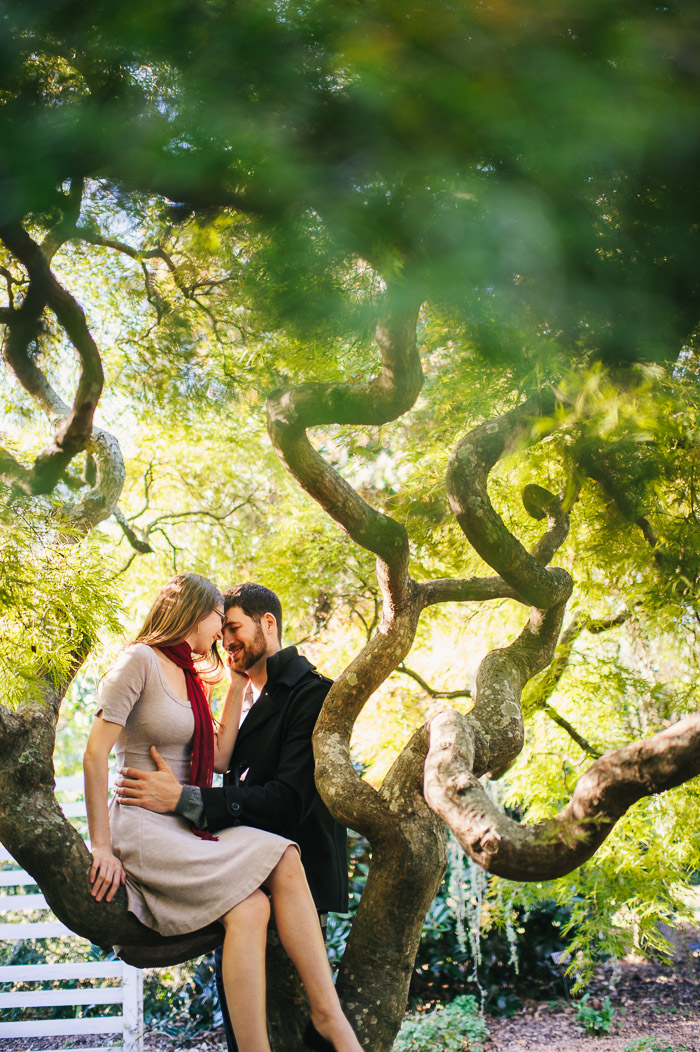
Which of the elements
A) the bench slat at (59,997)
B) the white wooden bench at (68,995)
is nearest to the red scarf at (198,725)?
the white wooden bench at (68,995)

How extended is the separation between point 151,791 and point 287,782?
33cm

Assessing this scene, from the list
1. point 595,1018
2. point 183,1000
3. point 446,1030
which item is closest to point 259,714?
point 446,1030

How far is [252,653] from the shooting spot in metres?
2.11

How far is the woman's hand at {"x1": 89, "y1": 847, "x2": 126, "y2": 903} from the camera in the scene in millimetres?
1648

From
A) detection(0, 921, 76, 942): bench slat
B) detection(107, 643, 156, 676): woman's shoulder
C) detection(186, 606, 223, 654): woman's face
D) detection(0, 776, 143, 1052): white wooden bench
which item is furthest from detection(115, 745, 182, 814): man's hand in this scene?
detection(0, 921, 76, 942): bench slat

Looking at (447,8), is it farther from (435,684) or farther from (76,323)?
(435,684)

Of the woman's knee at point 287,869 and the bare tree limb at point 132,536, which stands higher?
the bare tree limb at point 132,536

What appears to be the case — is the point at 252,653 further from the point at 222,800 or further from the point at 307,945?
the point at 307,945

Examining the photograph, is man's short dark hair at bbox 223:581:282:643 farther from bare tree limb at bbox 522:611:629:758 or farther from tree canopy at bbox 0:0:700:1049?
bare tree limb at bbox 522:611:629:758

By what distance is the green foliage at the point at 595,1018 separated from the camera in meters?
3.97

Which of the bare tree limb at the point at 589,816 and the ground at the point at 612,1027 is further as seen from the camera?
the ground at the point at 612,1027

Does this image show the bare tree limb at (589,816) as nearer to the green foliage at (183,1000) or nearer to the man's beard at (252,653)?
the man's beard at (252,653)

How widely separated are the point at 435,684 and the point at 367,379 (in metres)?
2.42

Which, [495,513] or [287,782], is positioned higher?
[495,513]
